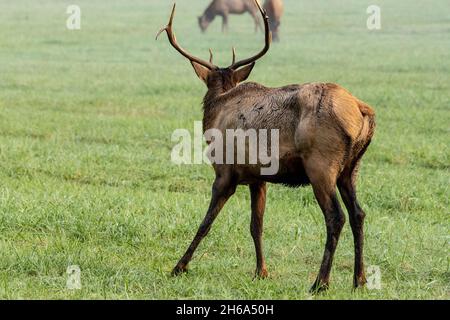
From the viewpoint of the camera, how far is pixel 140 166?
10641mm

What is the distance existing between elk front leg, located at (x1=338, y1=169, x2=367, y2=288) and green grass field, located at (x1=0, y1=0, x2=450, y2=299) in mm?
115

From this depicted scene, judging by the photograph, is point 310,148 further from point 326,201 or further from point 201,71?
point 201,71

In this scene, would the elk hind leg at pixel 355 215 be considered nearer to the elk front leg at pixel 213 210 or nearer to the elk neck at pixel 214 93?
the elk front leg at pixel 213 210

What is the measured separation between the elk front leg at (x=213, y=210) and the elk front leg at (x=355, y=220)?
0.75m

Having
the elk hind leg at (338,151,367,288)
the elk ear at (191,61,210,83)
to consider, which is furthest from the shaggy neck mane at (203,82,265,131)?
the elk hind leg at (338,151,367,288)

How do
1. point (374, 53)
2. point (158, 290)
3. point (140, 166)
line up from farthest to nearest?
point (374, 53)
point (140, 166)
point (158, 290)

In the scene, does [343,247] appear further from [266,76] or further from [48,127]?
[266,76]

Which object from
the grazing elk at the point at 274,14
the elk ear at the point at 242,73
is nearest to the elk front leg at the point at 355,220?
the elk ear at the point at 242,73

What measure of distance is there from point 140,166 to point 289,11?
32130 mm

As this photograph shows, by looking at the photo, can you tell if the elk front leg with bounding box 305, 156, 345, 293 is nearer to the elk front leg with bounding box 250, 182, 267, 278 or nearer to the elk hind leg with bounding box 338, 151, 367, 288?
the elk hind leg with bounding box 338, 151, 367, 288

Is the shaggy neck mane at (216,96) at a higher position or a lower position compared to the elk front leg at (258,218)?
higher

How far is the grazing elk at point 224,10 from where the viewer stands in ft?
118

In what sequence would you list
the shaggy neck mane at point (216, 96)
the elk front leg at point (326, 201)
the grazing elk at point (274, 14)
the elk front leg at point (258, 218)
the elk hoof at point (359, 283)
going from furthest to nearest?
the grazing elk at point (274, 14) < the shaggy neck mane at point (216, 96) < the elk front leg at point (258, 218) < the elk hoof at point (359, 283) < the elk front leg at point (326, 201)

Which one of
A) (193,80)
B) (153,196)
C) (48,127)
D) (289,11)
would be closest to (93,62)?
(193,80)
